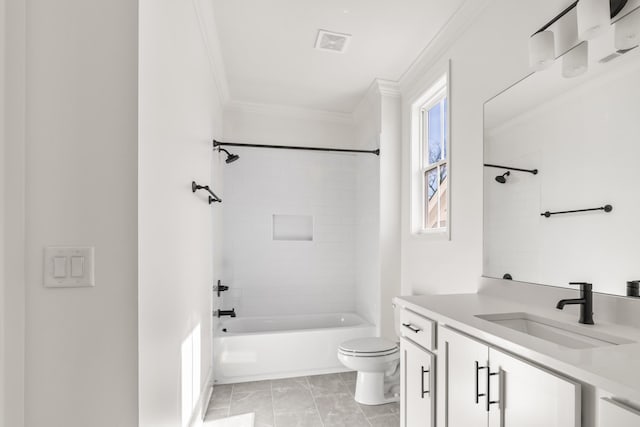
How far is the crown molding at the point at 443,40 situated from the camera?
1942 millimetres

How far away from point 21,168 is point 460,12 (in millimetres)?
2288

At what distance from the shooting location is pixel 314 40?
238 cm

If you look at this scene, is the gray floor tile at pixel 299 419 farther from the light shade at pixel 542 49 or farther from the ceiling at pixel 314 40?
the ceiling at pixel 314 40

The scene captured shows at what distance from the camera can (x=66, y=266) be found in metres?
1.03

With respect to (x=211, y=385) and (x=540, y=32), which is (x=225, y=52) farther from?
(x=211, y=385)

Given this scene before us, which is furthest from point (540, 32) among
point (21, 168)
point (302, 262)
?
point (302, 262)

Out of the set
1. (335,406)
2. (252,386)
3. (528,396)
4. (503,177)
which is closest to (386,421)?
(335,406)

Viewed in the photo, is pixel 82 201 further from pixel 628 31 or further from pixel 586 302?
pixel 628 31

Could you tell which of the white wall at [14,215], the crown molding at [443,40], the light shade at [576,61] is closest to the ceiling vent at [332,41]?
the crown molding at [443,40]

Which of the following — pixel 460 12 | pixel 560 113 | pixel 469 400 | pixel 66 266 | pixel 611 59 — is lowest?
pixel 469 400

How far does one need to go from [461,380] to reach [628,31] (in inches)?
54.3

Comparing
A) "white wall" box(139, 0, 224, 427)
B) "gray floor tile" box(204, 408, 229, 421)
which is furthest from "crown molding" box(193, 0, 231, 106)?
"gray floor tile" box(204, 408, 229, 421)

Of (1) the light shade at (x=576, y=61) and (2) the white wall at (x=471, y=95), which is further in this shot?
(2) the white wall at (x=471, y=95)

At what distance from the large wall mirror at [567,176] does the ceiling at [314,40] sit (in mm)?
829
